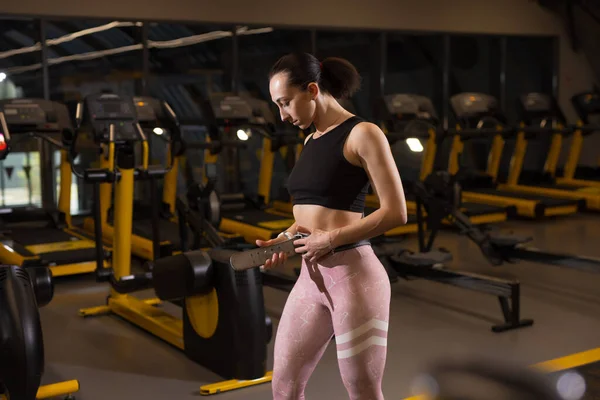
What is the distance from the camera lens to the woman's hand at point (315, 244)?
214cm

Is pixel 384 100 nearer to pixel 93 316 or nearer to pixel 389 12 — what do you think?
pixel 389 12

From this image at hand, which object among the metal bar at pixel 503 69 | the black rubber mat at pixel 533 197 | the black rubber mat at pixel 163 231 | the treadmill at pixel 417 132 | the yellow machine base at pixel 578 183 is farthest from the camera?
the metal bar at pixel 503 69

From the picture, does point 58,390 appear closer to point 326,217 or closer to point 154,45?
point 326,217

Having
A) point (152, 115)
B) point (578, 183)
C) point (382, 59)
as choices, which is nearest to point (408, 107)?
point (382, 59)

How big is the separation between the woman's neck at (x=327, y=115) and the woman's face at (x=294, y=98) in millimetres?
23

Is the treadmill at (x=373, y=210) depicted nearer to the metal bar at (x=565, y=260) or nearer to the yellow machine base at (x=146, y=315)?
the metal bar at (x=565, y=260)

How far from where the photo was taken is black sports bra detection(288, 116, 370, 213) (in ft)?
7.12

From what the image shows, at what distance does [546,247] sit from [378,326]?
5.51m

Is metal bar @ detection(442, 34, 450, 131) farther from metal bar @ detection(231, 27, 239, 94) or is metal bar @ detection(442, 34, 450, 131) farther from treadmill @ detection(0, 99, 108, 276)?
treadmill @ detection(0, 99, 108, 276)

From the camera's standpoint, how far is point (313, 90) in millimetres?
2227

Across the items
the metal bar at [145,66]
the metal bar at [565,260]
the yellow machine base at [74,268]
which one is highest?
the metal bar at [145,66]

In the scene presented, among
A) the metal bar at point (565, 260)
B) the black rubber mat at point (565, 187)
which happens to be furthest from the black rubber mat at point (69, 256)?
the black rubber mat at point (565, 187)

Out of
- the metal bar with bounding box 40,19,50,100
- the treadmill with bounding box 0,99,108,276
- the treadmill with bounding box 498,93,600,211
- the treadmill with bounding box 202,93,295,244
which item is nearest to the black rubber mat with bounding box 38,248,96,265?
the treadmill with bounding box 0,99,108,276

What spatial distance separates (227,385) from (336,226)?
1.86 m
